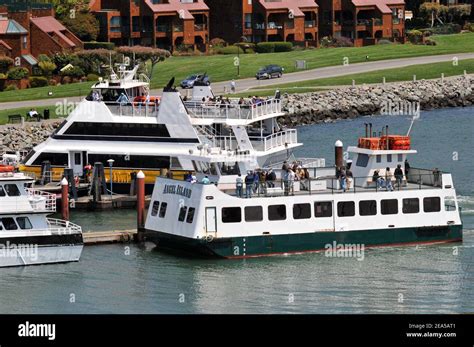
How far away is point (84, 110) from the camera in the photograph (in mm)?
68062

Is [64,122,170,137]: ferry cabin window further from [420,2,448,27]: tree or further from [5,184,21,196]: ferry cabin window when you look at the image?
[420,2,448,27]: tree

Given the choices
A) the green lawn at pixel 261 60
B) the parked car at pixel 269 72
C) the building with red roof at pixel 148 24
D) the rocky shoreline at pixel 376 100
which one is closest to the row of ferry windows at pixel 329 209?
the rocky shoreline at pixel 376 100

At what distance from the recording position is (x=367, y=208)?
54906 millimetres

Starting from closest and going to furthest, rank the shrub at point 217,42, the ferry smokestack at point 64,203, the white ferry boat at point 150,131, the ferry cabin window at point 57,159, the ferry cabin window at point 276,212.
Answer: the ferry cabin window at point 276,212
the ferry smokestack at point 64,203
the white ferry boat at point 150,131
the ferry cabin window at point 57,159
the shrub at point 217,42

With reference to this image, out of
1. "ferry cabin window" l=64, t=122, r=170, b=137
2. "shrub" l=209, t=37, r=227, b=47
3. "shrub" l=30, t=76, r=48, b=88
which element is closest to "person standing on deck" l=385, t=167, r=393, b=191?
"ferry cabin window" l=64, t=122, r=170, b=137

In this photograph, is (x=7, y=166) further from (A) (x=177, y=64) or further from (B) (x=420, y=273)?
(A) (x=177, y=64)

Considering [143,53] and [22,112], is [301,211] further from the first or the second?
[143,53]

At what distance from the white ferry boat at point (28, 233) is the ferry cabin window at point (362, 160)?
438 inches

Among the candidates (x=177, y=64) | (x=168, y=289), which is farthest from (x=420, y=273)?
(x=177, y=64)

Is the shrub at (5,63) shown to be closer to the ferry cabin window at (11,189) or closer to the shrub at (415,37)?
the shrub at (415,37)

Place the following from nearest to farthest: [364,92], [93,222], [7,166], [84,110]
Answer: [7,166] < [93,222] < [84,110] < [364,92]

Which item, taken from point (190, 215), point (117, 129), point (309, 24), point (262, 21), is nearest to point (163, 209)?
point (190, 215)

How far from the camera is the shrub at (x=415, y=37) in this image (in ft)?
431
